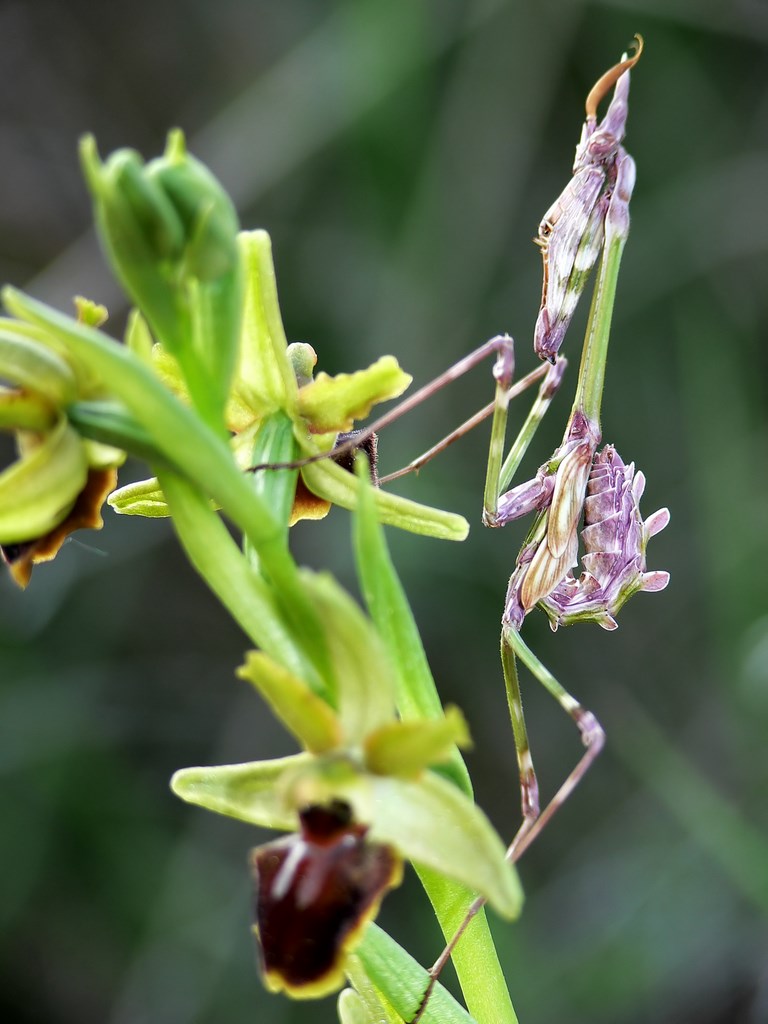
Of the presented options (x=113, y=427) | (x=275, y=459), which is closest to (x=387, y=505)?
(x=275, y=459)

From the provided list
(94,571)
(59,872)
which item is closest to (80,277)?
(94,571)

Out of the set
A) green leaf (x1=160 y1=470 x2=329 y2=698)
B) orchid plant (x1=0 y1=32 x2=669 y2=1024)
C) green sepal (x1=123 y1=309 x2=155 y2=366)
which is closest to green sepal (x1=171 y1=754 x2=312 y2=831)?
orchid plant (x1=0 y1=32 x2=669 y2=1024)

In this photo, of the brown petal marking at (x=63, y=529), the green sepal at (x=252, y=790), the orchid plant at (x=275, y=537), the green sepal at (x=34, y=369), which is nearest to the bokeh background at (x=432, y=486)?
the orchid plant at (x=275, y=537)

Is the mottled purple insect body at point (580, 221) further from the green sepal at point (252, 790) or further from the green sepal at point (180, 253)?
the green sepal at point (252, 790)

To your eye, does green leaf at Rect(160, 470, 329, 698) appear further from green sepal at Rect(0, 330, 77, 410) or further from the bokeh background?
the bokeh background

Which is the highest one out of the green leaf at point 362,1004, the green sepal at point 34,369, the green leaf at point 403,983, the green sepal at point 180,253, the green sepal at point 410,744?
the green sepal at point 180,253

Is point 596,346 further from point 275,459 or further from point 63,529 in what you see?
point 63,529
